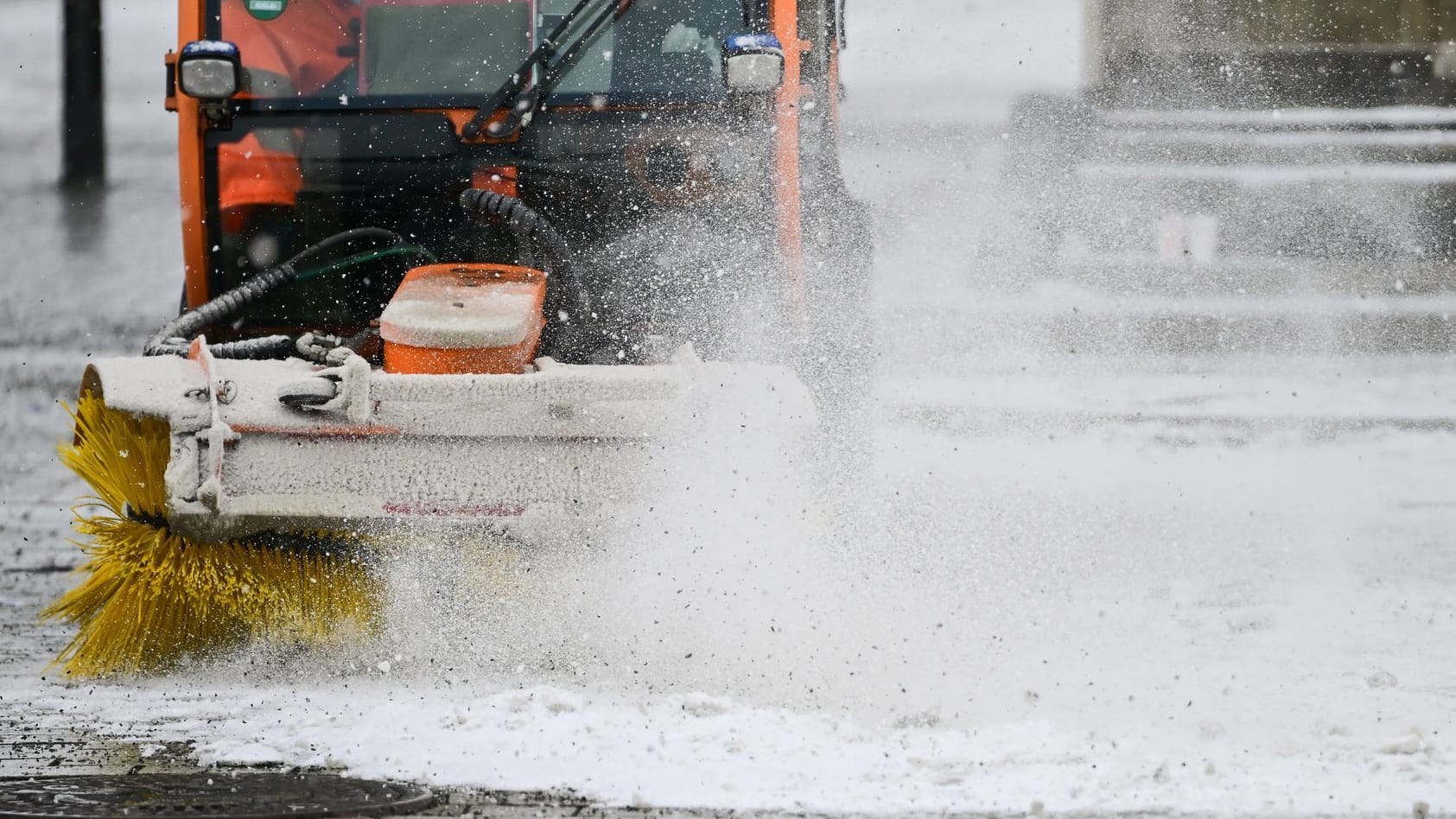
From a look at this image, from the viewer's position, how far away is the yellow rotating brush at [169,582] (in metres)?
4.06

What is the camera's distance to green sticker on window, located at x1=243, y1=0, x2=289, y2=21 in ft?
16.3

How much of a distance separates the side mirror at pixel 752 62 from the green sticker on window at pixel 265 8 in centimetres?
137

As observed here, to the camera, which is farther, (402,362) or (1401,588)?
(1401,588)

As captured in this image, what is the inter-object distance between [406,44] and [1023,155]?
561 centimetres

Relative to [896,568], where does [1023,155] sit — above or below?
above

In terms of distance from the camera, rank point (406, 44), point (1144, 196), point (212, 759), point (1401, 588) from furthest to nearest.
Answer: point (1144, 196)
point (1401, 588)
point (406, 44)
point (212, 759)

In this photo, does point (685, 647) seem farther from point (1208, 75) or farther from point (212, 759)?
point (1208, 75)

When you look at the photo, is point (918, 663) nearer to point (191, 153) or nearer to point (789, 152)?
point (789, 152)

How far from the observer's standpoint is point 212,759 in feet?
11.2

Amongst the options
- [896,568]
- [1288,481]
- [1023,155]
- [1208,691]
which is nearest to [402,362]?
[896,568]

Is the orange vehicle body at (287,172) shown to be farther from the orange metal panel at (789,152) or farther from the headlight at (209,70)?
the headlight at (209,70)

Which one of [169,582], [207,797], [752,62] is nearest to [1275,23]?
[752,62]

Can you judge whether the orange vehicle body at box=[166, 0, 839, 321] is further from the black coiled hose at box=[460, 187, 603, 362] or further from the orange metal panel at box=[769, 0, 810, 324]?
the black coiled hose at box=[460, 187, 603, 362]

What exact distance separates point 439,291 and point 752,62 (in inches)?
38.1
